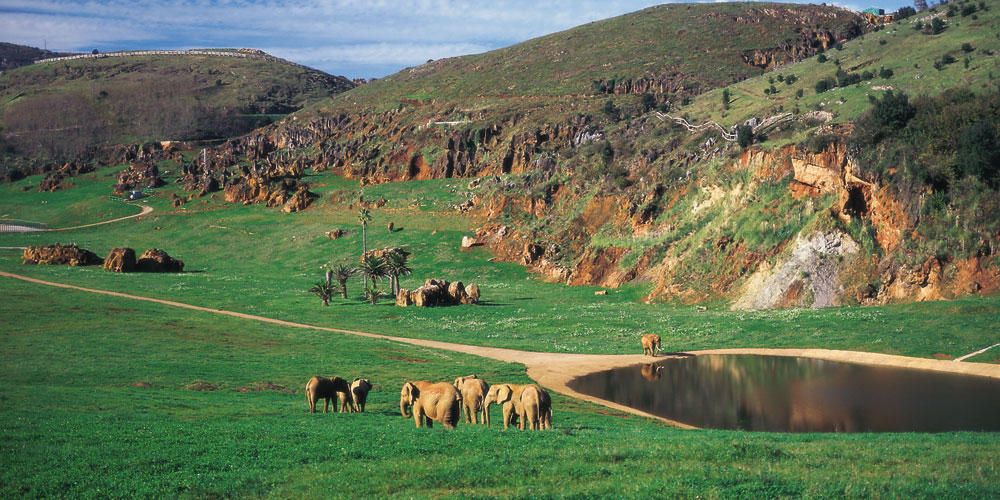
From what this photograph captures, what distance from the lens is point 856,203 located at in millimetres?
61062

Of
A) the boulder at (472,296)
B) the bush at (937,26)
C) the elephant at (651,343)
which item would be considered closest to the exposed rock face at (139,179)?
the boulder at (472,296)

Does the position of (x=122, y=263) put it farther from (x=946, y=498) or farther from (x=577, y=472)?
(x=946, y=498)

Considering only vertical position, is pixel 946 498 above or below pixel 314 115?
below

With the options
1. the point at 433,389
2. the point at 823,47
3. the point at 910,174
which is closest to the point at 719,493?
the point at 433,389

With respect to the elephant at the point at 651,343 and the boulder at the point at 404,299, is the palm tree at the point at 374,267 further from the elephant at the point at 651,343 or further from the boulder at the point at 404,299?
the elephant at the point at 651,343

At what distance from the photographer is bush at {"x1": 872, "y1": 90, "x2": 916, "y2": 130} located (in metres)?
62.1

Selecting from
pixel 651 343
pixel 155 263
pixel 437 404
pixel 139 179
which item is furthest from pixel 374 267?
pixel 139 179

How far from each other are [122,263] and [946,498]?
95511 millimetres

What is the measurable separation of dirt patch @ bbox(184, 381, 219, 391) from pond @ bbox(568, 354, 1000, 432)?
673 inches

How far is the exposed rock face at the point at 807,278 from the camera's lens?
5844cm

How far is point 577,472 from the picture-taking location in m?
16.2

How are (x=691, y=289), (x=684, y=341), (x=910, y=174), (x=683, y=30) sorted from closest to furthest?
(x=684, y=341) → (x=910, y=174) → (x=691, y=289) → (x=683, y=30)

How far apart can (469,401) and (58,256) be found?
291ft

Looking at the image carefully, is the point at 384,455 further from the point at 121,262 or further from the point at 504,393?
the point at 121,262
